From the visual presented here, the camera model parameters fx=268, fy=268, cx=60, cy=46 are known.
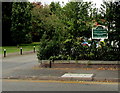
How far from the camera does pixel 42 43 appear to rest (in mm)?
15688

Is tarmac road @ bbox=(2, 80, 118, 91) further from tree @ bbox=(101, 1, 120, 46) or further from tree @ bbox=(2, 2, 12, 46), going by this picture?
tree @ bbox=(2, 2, 12, 46)

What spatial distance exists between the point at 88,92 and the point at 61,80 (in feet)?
8.73

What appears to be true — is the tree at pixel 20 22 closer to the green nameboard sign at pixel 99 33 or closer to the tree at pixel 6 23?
the tree at pixel 6 23

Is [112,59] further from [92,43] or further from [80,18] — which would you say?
[80,18]

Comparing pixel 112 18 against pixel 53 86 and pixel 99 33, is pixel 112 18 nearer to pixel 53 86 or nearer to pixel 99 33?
pixel 99 33

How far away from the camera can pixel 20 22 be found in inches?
1964


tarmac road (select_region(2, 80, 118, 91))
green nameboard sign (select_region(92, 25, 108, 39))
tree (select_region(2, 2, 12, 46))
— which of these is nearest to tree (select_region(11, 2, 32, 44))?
tree (select_region(2, 2, 12, 46))

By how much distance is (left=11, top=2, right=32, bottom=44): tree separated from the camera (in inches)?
1927

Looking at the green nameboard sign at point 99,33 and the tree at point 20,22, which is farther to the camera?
the tree at point 20,22

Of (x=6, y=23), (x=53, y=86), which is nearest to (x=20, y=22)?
(x=6, y=23)

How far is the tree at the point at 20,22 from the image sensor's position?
4894 centimetres

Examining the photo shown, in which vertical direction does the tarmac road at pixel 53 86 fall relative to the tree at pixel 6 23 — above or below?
below

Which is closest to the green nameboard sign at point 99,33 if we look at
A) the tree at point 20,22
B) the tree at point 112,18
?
the tree at point 112,18

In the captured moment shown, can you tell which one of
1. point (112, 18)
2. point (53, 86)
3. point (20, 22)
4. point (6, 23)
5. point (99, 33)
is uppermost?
point (20, 22)
